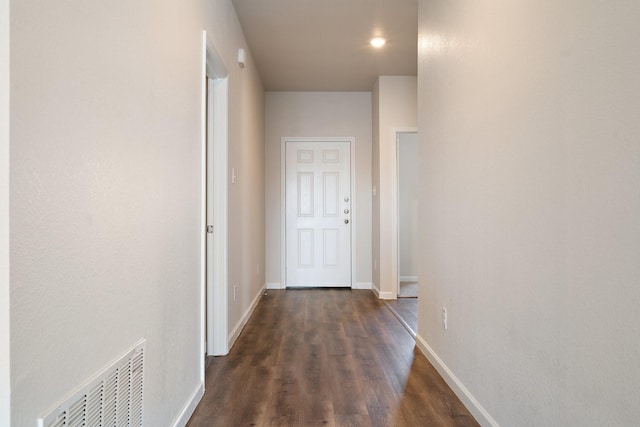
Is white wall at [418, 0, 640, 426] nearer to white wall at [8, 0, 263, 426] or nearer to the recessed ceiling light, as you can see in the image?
white wall at [8, 0, 263, 426]

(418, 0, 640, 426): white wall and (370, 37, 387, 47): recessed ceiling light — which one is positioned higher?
(370, 37, 387, 47): recessed ceiling light

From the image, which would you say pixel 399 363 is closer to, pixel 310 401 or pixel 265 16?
pixel 310 401

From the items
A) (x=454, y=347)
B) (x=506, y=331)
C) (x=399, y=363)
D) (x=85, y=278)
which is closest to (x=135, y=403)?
(x=85, y=278)

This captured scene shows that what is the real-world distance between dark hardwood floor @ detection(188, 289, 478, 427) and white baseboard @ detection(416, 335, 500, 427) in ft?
0.11

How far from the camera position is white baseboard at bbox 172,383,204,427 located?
1.89 meters

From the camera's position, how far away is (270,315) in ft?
13.7

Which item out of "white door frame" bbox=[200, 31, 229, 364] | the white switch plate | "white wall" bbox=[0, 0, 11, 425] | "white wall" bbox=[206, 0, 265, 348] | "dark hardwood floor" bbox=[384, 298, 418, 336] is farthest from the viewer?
"dark hardwood floor" bbox=[384, 298, 418, 336]

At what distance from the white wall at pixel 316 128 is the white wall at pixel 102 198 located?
346cm

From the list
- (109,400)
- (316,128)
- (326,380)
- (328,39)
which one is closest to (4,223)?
(109,400)

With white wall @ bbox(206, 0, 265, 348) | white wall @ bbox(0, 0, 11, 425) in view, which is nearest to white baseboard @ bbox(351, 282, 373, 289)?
white wall @ bbox(206, 0, 265, 348)

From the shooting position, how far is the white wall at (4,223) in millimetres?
826

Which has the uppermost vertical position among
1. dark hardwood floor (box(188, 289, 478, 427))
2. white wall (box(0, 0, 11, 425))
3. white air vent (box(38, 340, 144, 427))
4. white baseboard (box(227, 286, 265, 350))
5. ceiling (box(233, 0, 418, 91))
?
ceiling (box(233, 0, 418, 91))

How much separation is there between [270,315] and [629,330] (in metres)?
3.43

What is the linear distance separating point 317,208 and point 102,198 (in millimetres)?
4532
